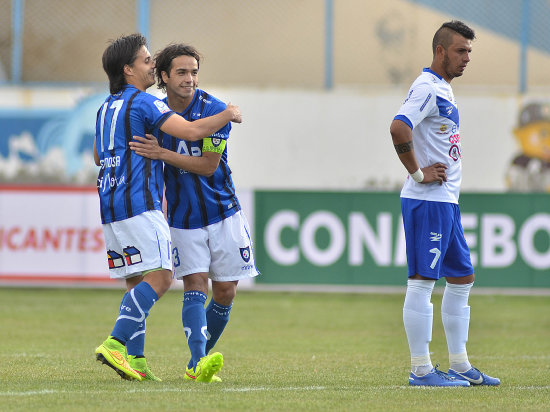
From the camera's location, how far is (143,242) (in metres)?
5.88

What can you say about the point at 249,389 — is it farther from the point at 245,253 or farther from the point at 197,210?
the point at 197,210

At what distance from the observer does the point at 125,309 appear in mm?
5914

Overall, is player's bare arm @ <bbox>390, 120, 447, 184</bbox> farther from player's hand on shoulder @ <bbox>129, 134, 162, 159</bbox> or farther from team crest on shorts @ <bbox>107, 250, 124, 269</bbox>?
team crest on shorts @ <bbox>107, 250, 124, 269</bbox>

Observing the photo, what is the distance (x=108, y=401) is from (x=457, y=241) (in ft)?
7.87

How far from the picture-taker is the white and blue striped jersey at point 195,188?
6.21 metres

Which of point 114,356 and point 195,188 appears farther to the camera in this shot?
point 195,188

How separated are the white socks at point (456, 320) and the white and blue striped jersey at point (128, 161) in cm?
194

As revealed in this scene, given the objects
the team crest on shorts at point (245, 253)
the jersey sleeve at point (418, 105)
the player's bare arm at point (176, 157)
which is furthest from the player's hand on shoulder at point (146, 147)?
the jersey sleeve at point (418, 105)

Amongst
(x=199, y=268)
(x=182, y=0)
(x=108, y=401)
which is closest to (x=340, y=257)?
(x=182, y=0)

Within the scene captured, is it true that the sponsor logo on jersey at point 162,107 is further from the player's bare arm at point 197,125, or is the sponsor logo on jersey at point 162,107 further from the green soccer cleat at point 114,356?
the green soccer cleat at point 114,356

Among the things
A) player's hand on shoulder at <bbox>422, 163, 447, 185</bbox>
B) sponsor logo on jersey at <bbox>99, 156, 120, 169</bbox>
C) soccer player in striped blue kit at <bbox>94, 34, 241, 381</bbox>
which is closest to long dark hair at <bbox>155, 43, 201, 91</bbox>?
soccer player in striped blue kit at <bbox>94, 34, 241, 381</bbox>

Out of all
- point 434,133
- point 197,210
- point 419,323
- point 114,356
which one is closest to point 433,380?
point 419,323

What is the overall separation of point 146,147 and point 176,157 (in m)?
0.19

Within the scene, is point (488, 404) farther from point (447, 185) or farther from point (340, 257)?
point (340, 257)
